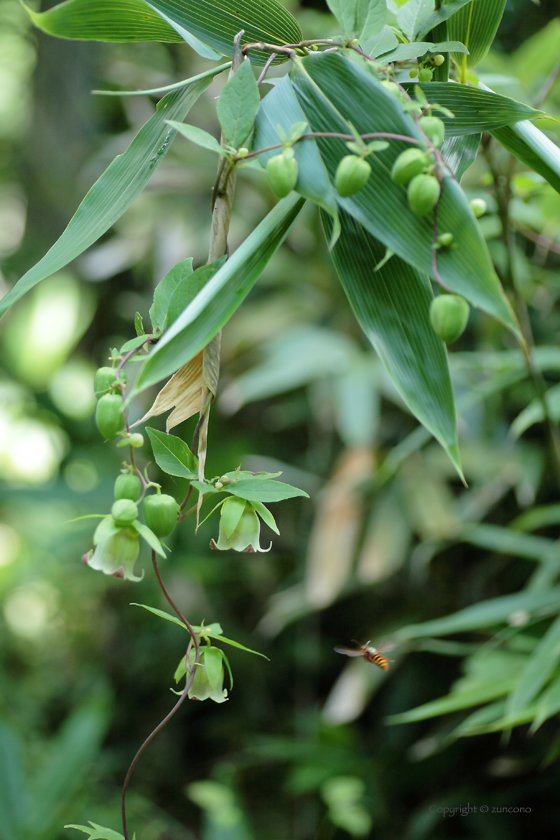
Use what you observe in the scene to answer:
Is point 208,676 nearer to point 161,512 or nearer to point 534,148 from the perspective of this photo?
point 161,512

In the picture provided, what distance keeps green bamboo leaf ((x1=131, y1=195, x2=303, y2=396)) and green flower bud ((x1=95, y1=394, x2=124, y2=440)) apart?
0.02 m

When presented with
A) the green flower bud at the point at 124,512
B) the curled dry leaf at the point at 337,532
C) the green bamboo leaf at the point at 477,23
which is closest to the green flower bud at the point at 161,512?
the green flower bud at the point at 124,512

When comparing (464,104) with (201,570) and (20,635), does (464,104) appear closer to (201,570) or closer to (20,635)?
(201,570)

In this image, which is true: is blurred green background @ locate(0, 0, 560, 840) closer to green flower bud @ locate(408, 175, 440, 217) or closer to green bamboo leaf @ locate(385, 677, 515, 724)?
green bamboo leaf @ locate(385, 677, 515, 724)

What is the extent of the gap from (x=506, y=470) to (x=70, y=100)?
130 cm

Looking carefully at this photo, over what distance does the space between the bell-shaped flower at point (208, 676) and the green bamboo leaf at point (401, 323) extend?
4.6 inches

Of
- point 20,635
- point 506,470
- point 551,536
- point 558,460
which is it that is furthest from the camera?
point 20,635

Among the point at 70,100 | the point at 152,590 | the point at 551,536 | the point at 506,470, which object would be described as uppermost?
the point at 70,100

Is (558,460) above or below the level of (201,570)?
above

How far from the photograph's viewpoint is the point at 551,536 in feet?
3.61

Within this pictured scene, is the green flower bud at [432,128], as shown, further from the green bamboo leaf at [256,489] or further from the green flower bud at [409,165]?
the green bamboo leaf at [256,489]

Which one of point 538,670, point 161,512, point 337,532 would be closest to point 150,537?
point 161,512

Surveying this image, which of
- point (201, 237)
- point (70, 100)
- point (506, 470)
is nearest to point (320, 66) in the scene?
point (506, 470)

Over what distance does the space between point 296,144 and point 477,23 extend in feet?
0.45
